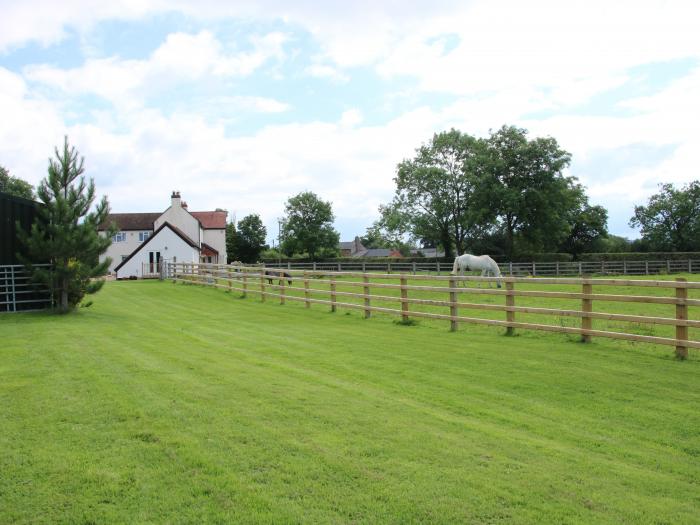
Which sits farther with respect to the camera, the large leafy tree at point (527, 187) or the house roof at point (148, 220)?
the house roof at point (148, 220)

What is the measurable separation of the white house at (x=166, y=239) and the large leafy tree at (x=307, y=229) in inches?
536

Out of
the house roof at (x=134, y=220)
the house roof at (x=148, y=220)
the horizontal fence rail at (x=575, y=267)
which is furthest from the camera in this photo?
the house roof at (x=148, y=220)

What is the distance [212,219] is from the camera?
59656mm

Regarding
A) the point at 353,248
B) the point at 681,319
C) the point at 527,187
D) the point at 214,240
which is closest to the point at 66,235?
the point at 681,319

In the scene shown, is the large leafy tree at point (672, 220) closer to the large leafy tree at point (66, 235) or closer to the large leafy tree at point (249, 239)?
the large leafy tree at point (249, 239)

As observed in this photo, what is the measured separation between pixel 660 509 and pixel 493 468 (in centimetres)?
107

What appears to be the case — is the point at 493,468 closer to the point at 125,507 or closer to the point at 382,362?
the point at 125,507

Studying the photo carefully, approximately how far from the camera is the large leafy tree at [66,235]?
15148 millimetres

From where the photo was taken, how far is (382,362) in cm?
806

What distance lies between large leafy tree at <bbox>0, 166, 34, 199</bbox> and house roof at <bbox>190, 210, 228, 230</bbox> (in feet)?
57.5

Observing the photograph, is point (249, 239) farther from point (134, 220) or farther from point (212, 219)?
point (134, 220)

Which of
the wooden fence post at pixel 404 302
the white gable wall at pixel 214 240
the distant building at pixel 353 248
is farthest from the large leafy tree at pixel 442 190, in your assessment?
the distant building at pixel 353 248

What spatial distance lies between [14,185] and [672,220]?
7653cm

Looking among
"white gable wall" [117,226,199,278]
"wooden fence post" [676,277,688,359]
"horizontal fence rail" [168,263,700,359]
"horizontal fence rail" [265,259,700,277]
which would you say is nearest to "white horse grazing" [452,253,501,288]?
"horizontal fence rail" [265,259,700,277]
